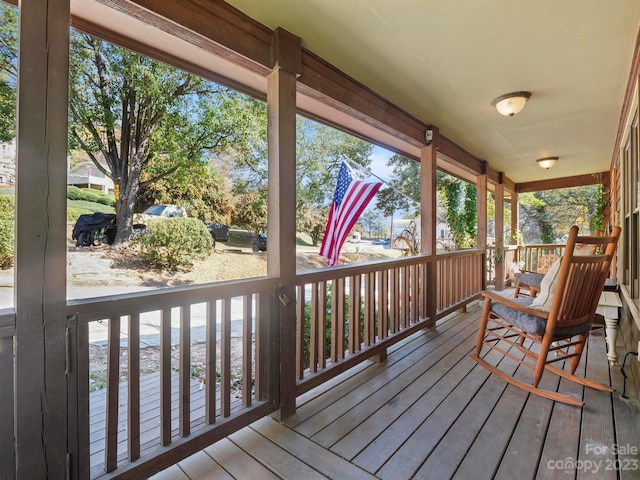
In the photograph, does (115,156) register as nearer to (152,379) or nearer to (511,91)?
(152,379)

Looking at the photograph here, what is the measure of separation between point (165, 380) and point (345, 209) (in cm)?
198

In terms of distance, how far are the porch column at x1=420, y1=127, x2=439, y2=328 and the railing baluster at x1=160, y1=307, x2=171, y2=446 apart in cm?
286

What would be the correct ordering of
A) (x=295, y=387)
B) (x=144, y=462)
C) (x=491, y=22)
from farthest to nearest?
(x=295, y=387) → (x=491, y=22) → (x=144, y=462)

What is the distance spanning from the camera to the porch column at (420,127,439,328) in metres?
3.64

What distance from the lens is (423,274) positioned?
3588mm

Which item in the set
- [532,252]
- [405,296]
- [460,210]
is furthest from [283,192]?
[532,252]

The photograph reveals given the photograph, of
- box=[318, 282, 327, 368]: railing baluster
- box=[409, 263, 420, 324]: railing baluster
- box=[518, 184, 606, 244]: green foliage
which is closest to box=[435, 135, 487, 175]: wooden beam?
box=[409, 263, 420, 324]: railing baluster

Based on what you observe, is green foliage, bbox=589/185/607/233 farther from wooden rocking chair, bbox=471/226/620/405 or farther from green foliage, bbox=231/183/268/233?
green foliage, bbox=231/183/268/233

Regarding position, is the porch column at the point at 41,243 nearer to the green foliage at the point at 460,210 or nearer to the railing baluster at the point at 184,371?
the railing baluster at the point at 184,371

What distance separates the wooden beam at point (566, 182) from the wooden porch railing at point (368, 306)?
156 inches

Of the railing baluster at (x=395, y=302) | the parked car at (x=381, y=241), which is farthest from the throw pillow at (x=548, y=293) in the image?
the parked car at (x=381, y=241)

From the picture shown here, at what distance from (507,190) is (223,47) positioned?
22.7 ft

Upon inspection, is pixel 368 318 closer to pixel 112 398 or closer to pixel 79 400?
pixel 112 398

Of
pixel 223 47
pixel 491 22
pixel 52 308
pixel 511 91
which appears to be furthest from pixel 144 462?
pixel 511 91
